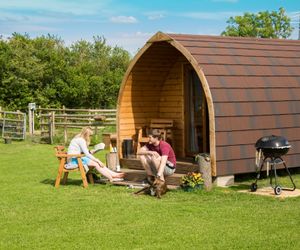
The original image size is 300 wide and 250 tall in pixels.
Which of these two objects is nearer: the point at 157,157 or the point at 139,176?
the point at 157,157

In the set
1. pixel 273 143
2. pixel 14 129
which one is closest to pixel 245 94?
pixel 273 143

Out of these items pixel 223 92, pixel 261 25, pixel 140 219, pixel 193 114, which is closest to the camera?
pixel 140 219

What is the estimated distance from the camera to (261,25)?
54.1 metres

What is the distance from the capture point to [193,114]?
13508 millimetres

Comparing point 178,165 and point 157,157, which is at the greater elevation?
point 157,157

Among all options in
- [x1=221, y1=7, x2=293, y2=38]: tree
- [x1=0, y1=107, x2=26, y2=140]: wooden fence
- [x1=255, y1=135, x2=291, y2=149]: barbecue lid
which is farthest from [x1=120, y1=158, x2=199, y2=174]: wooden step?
[x1=221, y1=7, x2=293, y2=38]: tree

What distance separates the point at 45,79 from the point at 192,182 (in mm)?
28794

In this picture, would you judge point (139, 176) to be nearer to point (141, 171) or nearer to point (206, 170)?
→ point (141, 171)

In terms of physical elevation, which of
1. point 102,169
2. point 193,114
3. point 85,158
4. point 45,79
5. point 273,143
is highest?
point 45,79

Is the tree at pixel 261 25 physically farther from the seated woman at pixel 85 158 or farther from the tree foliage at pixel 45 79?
the seated woman at pixel 85 158

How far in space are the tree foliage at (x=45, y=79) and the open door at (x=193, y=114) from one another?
76.4ft

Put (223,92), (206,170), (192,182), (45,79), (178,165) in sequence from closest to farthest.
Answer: (192,182)
(206,170)
(223,92)
(178,165)
(45,79)

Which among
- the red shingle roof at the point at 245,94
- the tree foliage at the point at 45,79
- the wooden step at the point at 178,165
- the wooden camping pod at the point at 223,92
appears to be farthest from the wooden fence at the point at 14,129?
the red shingle roof at the point at 245,94

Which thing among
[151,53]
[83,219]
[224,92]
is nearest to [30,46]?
[151,53]
